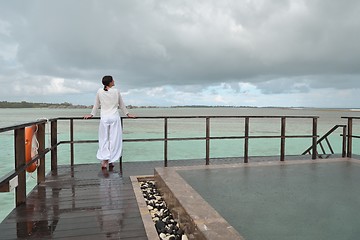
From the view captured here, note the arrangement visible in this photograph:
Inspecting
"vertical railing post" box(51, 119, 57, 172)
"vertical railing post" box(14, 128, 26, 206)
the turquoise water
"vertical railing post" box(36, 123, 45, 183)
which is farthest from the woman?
"vertical railing post" box(14, 128, 26, 206)

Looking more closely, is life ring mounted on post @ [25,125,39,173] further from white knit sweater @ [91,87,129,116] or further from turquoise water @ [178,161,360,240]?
turquoise water @ [178,161,360,240]

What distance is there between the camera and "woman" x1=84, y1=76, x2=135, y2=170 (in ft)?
14.8

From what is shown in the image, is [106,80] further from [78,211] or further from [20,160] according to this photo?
[78,211]

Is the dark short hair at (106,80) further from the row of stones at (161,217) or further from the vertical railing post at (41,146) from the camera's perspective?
the row of stones at (161,217)

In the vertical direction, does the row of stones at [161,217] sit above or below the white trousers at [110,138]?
below

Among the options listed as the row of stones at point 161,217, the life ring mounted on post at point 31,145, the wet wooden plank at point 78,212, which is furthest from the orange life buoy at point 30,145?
the row of stones at point 161,217

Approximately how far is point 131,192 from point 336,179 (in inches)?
109

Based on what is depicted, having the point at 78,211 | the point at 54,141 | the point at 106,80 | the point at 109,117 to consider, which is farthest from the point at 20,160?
the point at 106,80

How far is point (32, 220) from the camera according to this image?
2607mm

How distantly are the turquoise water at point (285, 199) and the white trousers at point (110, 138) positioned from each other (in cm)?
118

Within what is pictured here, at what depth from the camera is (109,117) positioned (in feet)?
14.8

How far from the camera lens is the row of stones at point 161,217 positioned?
2504 millimetres

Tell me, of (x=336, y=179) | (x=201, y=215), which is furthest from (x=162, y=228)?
(x=336, y=179)

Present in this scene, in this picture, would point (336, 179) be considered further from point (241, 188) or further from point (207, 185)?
point (207, 185)
